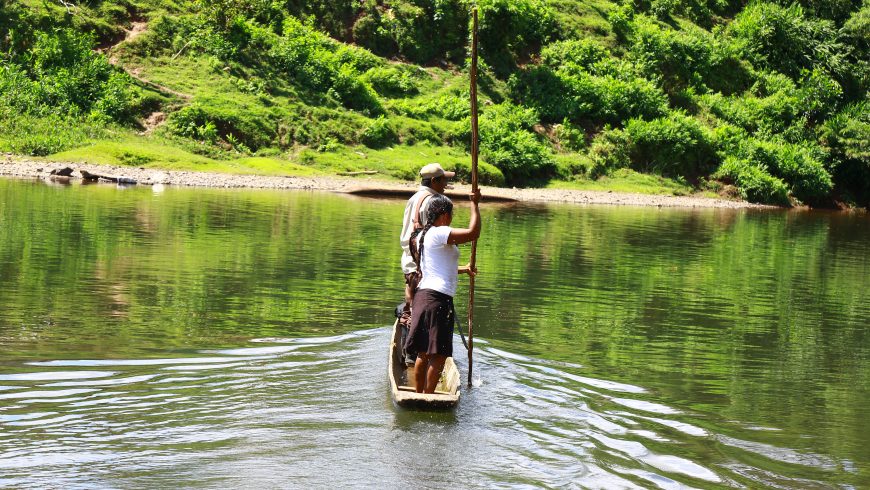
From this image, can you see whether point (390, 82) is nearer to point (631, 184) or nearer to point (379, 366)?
point (631, 184)

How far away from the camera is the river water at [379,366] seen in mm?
7840

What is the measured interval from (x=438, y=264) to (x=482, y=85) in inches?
1694

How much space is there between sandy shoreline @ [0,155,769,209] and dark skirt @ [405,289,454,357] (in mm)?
27135

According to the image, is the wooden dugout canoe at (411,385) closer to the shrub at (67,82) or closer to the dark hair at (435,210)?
the dark hair at (435,210)

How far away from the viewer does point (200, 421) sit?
858 centimetres

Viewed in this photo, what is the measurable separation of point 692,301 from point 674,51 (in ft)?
132

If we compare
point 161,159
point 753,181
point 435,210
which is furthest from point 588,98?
point 435,210

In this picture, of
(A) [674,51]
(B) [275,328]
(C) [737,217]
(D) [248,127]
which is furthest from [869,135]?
(B) [275,328]

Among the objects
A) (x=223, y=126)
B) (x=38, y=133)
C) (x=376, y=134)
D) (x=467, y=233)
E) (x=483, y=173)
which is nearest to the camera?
(x=467, y=233)

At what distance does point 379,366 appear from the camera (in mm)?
11156

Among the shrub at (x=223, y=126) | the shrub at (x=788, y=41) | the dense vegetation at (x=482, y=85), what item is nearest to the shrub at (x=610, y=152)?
the dense vegetation at (x=482, y=85)

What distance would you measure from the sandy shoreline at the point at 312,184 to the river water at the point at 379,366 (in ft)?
35.6

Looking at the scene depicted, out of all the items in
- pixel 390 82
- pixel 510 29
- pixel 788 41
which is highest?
pixel 788 41

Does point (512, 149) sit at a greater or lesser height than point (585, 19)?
lesser
